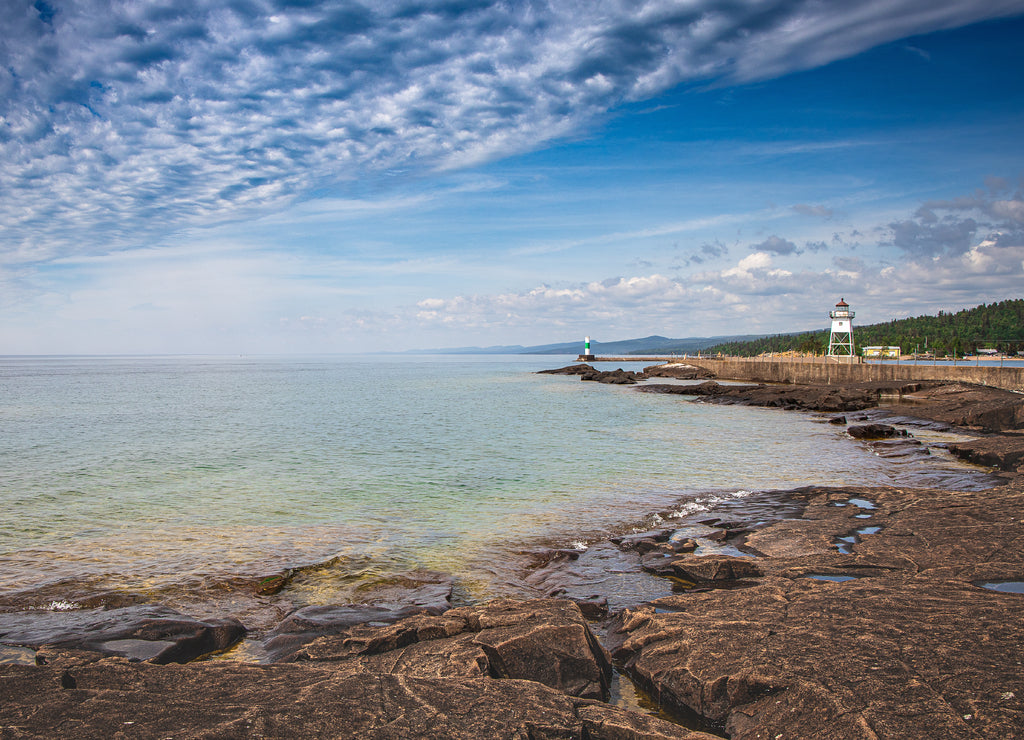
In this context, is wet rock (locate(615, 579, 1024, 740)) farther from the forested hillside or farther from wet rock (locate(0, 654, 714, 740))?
the forested hillside

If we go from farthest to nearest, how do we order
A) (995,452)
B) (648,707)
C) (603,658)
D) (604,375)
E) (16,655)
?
1. (604,375)
2. (995,452)
3. (16,655)
4. (603,658)
5. (648,707)

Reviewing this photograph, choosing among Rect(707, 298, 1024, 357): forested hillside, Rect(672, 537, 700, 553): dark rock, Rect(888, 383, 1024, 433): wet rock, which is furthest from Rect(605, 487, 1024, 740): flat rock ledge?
Rect(707, 298, 1024, 357): forested hillside

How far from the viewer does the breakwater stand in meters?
41.1

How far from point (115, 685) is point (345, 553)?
6.00m

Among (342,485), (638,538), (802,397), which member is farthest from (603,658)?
(802,397)

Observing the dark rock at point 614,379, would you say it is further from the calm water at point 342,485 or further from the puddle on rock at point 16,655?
the puddle on rock at point 16,655

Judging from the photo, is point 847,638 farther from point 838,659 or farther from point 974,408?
point 974,408

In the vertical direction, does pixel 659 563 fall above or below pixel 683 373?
below

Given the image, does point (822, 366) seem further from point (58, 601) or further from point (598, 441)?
point (58, 601)

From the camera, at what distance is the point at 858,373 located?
55.6 metres

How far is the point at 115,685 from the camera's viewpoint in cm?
524

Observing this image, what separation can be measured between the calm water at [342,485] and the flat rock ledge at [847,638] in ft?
12.2

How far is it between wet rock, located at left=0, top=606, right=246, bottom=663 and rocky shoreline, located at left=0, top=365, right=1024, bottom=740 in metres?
0.03

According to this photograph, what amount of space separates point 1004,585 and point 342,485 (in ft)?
51.2
